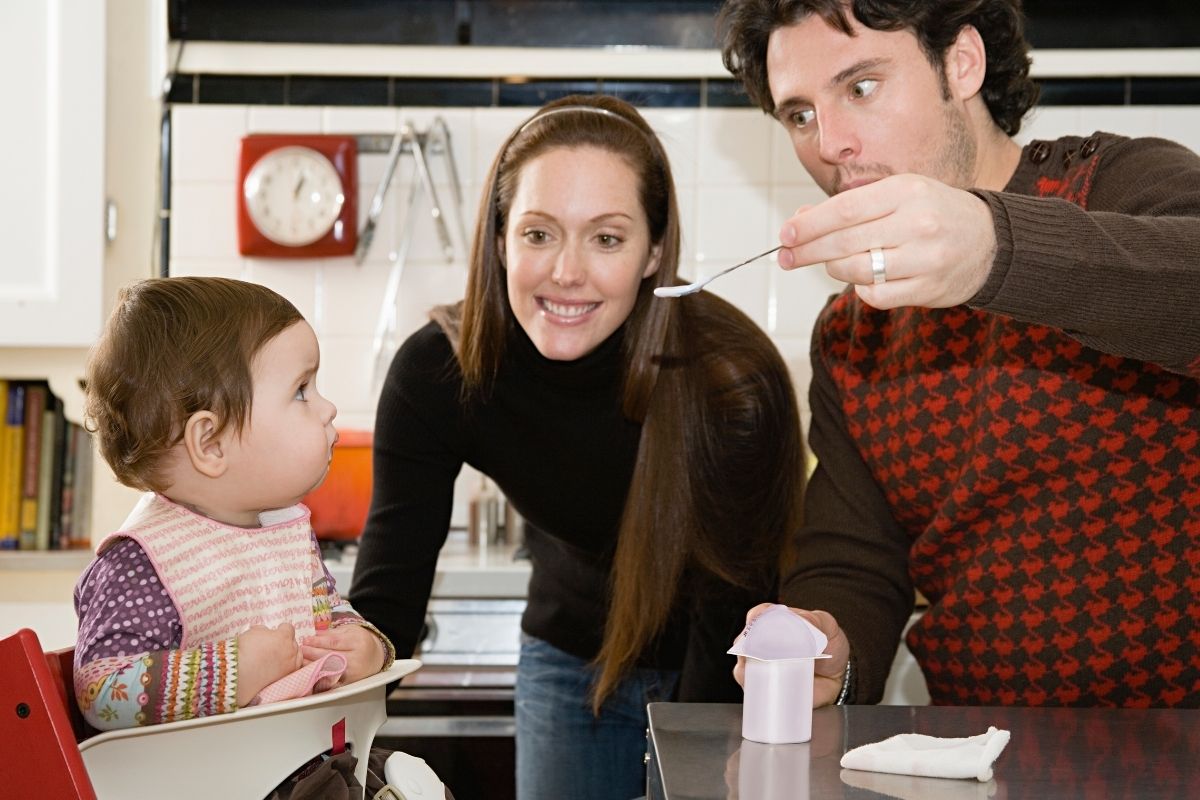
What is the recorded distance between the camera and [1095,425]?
4.16 ft

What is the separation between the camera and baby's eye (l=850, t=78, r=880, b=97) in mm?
1370

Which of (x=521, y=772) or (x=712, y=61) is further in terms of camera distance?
(x=712, y=61)

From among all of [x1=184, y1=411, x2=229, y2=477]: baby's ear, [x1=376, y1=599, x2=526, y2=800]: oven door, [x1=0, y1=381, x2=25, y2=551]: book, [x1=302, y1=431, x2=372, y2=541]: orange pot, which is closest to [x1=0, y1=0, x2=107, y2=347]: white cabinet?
[x1=0, y1=381, x2=25, y2=551]: book

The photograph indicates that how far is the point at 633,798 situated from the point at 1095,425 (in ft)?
2.76

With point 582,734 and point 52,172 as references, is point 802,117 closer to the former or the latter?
point 582,734

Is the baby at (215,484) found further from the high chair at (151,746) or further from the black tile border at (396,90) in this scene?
the black tile border at (396,90)

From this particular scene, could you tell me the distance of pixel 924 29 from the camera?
1.38 meters

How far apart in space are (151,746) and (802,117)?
955mm

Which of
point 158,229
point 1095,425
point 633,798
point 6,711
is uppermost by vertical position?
point 158,229

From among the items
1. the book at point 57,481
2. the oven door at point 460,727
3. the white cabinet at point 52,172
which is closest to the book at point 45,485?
the book at point 57,481

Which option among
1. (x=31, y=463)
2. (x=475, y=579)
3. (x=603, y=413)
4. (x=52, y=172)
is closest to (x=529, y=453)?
(x=603, y=413)

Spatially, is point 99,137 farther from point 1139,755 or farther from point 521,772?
point 1139,755

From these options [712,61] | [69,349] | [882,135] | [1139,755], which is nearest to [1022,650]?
[1139,755]

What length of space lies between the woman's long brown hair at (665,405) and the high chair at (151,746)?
0.69m
